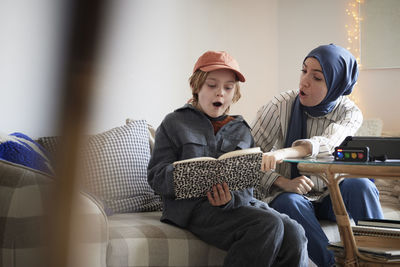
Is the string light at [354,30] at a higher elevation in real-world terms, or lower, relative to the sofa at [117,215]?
higher

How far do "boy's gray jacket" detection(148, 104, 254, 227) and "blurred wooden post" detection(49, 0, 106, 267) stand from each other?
3.52ft

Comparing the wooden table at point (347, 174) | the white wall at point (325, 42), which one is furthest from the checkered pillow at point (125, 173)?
the white wall at point (325, 42)

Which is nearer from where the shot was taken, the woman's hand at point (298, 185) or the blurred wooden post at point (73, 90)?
the blurred wooden post at point (73, 90)

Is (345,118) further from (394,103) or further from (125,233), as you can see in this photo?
(394,103)

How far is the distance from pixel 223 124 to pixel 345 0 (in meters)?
1.89

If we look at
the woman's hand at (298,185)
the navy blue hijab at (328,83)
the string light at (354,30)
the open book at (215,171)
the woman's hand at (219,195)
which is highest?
the string light at (354,30)

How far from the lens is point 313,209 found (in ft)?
5.25

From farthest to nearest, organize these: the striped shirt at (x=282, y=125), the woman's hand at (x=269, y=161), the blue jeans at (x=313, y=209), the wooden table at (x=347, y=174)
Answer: the striped shirt at (x=282, y=125), the blue jeans at (x=313, y=209), the woman's hand at (x=269, y=161), the wooden table at (x=347, y=174)

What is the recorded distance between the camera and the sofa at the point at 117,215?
→ 0.61 feet

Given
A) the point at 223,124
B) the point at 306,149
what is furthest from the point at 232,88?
the point at 306,149

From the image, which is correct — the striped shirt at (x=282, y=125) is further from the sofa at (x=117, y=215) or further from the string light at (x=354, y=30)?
the string light at (x=354, y=30)

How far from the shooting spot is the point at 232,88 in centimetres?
139

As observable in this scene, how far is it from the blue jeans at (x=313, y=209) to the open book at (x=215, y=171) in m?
0.38

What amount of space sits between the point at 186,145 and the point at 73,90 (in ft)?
3.81
